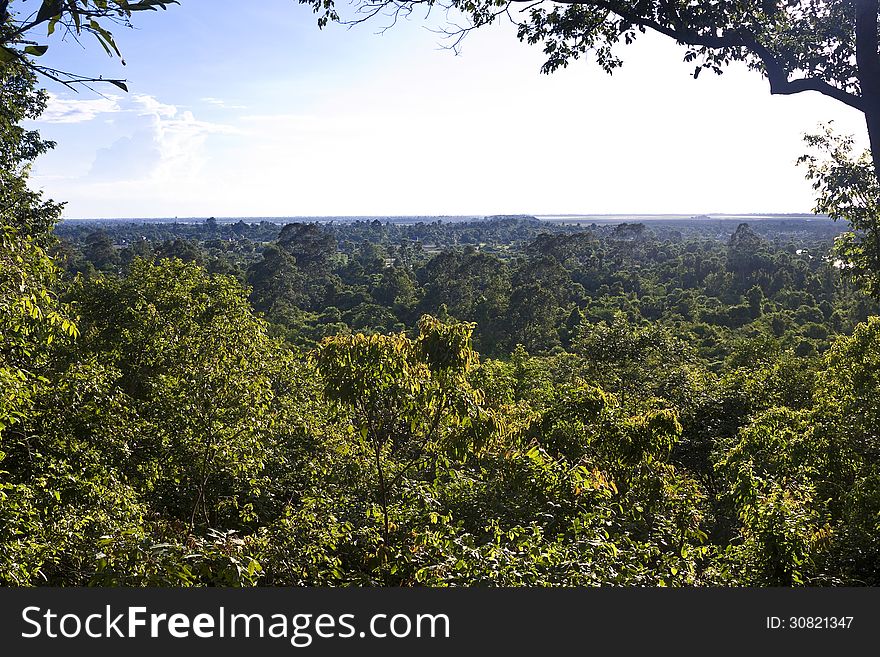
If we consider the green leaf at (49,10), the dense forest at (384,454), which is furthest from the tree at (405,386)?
the green leaf at (49,10)

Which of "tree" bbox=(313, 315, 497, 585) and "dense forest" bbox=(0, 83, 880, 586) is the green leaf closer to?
"dense forest" bbox=(0, 83, 880, 586)

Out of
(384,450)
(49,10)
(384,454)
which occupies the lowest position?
(384,454)

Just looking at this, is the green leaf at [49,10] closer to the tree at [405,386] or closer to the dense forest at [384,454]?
the dense forest at [384,454]

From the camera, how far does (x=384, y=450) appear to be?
6.90 metres

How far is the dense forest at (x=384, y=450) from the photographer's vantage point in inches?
180

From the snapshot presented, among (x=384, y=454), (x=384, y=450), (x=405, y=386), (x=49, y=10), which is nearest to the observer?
(x=49, y=10)

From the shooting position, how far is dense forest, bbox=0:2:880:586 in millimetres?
4582

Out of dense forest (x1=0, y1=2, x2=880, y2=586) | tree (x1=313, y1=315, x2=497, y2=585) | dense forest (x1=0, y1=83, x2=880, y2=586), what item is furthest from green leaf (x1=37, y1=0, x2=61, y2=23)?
tree (x1=313, y1=315, x2=497, y2=585)

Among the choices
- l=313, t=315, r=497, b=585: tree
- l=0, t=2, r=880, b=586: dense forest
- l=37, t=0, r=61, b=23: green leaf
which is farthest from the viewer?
l=313, t=315, r=497, b=585: tree

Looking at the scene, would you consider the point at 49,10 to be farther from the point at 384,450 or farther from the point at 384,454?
the point at 384,454

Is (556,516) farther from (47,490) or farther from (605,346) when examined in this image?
(605,346)

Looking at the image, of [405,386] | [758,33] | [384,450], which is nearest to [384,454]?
[384,450]

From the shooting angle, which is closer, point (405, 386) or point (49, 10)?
point (49, 10)

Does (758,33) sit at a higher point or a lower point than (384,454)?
higher
